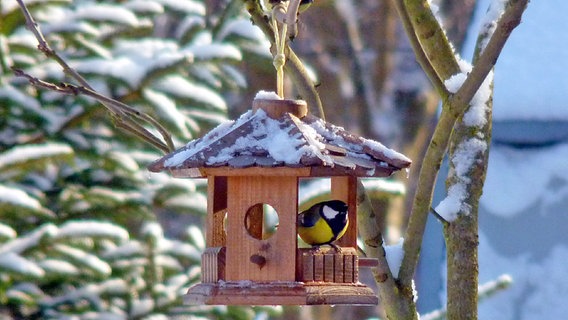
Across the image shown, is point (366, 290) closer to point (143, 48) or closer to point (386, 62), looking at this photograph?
point (143, 48)

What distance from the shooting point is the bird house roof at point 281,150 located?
6.80ft

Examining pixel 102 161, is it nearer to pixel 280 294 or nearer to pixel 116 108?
pixel 116 108

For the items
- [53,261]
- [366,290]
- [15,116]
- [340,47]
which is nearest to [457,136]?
[366,290]

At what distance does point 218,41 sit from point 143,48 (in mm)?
362

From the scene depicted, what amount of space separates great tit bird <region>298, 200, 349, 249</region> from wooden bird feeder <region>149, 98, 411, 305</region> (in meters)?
0.04

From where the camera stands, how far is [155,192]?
4.52 meters

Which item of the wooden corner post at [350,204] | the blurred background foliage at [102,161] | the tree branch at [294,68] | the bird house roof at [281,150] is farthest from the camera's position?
the blurred background foliage at [102,161]

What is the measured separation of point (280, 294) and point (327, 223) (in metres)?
→ 0.21

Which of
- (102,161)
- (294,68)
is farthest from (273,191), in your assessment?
(102,161)

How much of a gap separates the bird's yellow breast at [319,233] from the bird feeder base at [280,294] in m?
0.11

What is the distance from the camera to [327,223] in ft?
7.34

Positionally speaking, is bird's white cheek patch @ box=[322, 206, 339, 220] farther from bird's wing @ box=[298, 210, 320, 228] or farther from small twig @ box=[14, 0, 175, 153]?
small twig @ box=[14, 0, 175, 153]

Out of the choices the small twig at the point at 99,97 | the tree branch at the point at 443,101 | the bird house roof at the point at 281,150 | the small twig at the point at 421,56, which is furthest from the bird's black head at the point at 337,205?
the small twig at the point at 99,97

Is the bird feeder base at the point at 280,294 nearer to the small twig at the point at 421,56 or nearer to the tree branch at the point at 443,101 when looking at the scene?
the tree branch at the point at 443,101
